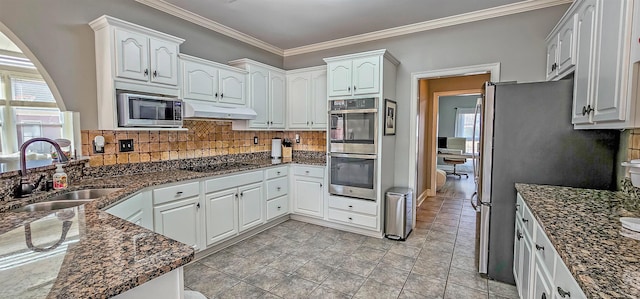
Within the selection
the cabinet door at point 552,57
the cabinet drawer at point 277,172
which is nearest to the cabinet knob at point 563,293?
the cabinet door at point 552,57

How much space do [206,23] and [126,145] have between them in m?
1.70

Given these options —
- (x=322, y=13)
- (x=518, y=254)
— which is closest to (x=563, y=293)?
(x=518, y=254)

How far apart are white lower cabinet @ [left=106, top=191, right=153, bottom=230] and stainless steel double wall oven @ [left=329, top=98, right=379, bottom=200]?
6.68 feet

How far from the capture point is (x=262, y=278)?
2.47 meters

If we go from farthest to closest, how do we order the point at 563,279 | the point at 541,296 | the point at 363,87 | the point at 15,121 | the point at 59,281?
1. the point at 363,87
2. the point at 15,121
3. the point at 541,296
4. the point at 563,279
5. the point at 59,281

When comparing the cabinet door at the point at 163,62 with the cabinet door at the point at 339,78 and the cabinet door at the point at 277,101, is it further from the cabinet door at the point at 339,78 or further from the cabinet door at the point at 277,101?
the cabinet door at the point at 339,78

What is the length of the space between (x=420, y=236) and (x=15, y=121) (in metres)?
4.55

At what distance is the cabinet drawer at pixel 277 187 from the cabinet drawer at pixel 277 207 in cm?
7

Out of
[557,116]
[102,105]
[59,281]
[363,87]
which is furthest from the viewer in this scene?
[363,87]

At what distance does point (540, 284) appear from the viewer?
1470 millimetres

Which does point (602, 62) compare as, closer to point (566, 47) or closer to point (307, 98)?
point (566, 47)

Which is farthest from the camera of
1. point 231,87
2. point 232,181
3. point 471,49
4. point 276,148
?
point 276,148

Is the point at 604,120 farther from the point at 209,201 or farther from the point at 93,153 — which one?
the point at 93,153

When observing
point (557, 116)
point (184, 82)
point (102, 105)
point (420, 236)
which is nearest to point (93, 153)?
point (102, 105)
